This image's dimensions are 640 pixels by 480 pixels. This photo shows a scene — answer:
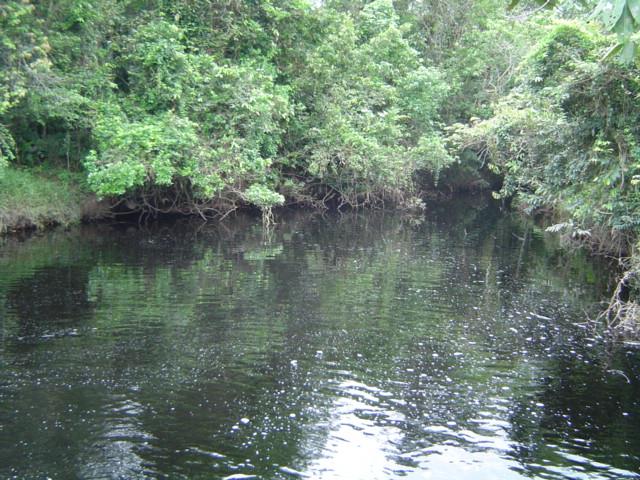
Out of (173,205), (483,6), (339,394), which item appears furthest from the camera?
(483,6)

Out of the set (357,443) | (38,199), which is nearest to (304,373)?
(357,443)

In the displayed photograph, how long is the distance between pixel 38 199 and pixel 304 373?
56.9ft

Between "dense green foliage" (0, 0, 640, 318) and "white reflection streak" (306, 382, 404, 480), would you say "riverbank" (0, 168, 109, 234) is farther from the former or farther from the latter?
"white reflection streak" (306, 382, 404, 480)

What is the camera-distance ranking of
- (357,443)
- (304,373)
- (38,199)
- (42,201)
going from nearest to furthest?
(357,443), (304,373), (38,199), (42,201)

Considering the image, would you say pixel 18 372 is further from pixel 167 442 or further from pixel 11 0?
pixel 11 0

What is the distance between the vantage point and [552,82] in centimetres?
1858

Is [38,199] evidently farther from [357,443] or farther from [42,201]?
[357,443]

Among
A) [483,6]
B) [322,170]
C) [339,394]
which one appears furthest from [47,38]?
[483,6]

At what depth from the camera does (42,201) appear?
24453 millimetres

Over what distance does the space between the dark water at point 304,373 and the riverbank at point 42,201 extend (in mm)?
3331

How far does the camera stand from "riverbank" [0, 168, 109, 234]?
23344 millimetres

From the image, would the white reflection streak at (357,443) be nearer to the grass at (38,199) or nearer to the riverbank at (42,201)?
the riverbank at (42,201)

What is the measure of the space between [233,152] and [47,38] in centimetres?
785

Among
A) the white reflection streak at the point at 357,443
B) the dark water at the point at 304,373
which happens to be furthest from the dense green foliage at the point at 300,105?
the white reflection streak at the point at 357,443
